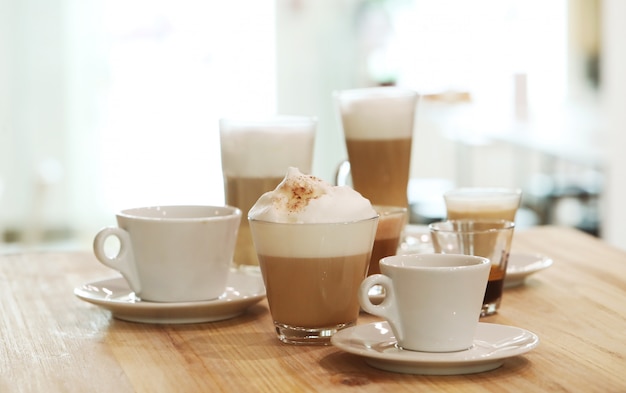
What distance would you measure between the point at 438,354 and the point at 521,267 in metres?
0.45

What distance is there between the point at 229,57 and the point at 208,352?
3930 millimetres

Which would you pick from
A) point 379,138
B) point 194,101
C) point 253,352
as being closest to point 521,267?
point 379,138

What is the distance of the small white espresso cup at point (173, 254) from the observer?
985 millimetres

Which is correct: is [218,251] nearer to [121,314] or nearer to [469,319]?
[121,314]

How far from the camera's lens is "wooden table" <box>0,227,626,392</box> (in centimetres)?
75

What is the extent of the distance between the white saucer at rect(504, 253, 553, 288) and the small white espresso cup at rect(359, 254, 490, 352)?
347mm

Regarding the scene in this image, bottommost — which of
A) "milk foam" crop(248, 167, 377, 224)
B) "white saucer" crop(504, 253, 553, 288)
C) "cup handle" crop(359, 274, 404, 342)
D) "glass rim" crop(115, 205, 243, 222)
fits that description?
"white saucer" crop(504, 253, 553, 288)

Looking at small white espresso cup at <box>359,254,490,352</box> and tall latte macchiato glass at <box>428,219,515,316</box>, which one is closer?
small white espresso cup at <box>359,254,490,352</box>

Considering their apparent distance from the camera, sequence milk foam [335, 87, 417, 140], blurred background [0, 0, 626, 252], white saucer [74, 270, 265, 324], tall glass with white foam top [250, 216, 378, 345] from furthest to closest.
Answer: blurred background [0, 0, 626, 252]
milk foam [335, 87, 417, 140]
white saucer [74, 270, 265, 324]
tall glass with white foam top [250, 216, 378, 345]

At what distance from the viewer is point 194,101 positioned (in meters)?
4.65

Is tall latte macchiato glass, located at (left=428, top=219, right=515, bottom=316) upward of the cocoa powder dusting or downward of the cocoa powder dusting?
downward

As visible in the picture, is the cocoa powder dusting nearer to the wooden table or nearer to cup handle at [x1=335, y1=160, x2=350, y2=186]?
the wooden table

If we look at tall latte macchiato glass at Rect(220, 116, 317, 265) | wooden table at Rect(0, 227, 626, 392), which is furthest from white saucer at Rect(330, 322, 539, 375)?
tall latte macchiato glass at Rect(220, 116, 317, 265)

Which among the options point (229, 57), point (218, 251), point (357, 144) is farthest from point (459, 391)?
point (229, 57)
